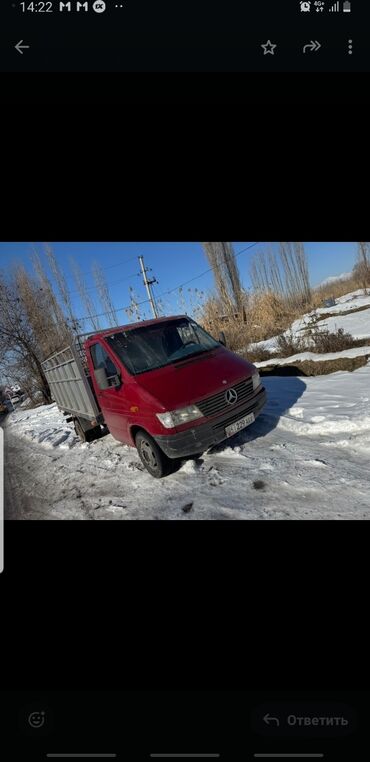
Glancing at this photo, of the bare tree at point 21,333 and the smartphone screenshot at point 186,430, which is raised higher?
→ the bare tree at point 21,333

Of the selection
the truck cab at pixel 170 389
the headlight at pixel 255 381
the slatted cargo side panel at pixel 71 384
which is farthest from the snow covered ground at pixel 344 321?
the slatted cargo side panel at pixel 71 384

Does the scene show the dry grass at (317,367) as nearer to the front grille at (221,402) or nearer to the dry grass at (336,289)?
the front grille at (221,402)

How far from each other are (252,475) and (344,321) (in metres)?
6.83

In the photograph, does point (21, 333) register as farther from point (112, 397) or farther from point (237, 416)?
point (237, 416)

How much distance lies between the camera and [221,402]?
333 centimetres

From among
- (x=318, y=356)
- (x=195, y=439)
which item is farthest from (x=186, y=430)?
(x=318, y=356)

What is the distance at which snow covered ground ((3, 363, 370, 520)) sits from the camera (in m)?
2.42

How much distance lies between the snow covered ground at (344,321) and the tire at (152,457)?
17.6 ft
